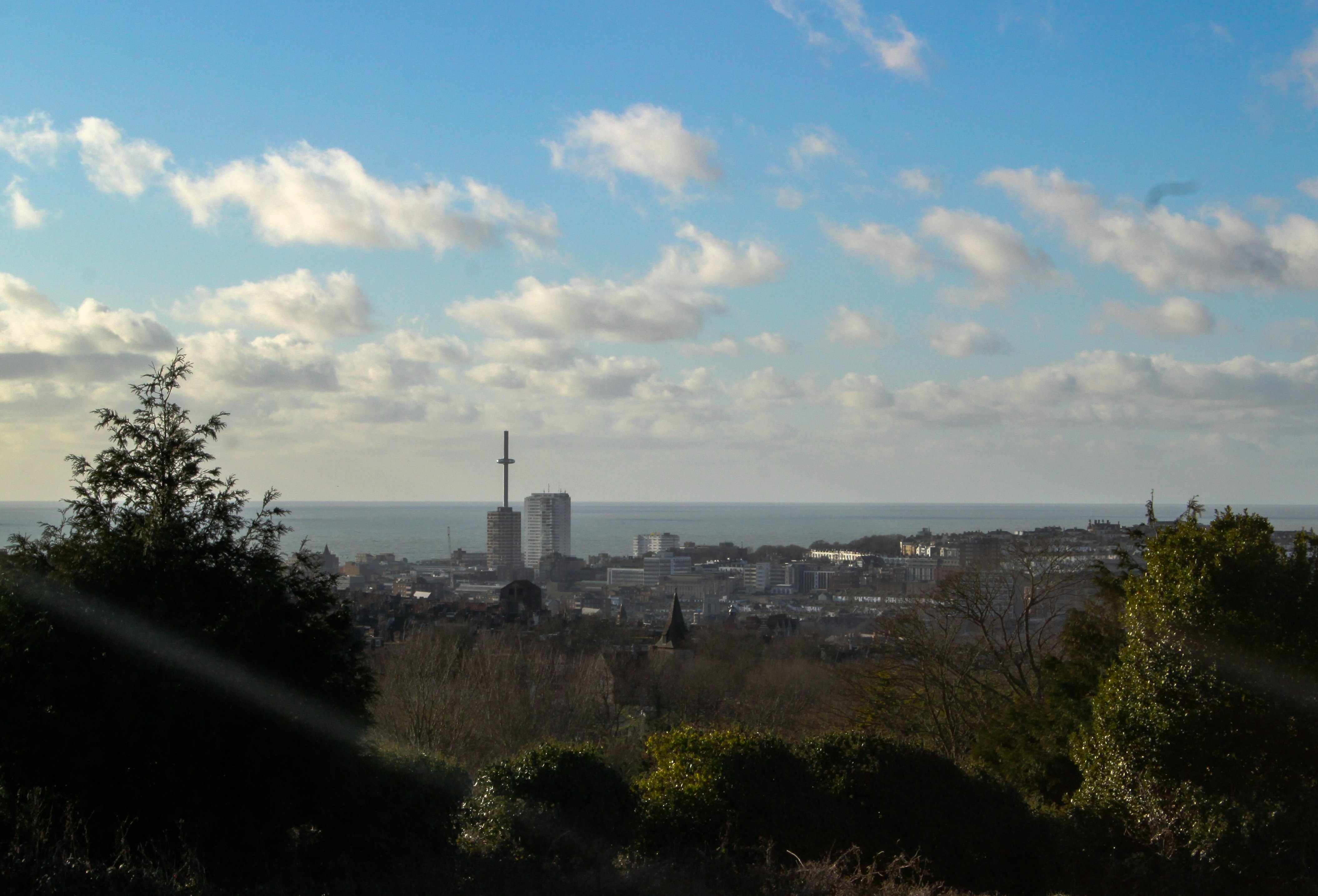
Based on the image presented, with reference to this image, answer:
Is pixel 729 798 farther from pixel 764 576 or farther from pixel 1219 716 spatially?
pixel 764 576

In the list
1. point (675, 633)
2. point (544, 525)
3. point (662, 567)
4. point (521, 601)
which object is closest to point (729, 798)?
point (675, 633)

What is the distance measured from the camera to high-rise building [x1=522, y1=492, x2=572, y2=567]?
4941 inches

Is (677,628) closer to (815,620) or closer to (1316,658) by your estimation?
(815,620)

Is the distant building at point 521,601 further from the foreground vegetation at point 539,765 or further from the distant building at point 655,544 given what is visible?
the distant building at point 655,544

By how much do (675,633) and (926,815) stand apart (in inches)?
1305

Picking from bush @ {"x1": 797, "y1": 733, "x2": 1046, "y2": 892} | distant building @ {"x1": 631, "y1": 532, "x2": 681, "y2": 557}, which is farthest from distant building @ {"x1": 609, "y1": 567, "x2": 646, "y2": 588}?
bush @ {"x1": 797, "y1": 733, "x2": 1046, "y2": 892}

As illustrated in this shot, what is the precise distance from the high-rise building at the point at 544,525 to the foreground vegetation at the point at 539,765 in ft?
371

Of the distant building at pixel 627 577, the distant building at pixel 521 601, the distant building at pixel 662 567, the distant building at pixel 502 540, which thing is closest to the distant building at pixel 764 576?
the distant building at pixel 662 567

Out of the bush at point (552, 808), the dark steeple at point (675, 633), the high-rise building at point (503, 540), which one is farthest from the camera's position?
the high-rise building at point (503, 540)

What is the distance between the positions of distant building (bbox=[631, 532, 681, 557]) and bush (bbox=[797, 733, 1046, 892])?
104m

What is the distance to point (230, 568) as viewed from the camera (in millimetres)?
7754

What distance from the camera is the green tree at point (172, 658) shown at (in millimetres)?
6613

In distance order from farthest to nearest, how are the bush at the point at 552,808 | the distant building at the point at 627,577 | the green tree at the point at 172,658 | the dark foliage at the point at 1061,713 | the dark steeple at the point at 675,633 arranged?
the distant building at the point at 627,577
the dark steeple at the point at 675,633
the dark foliage at the point at 1061,713
the bush at the point at 552,808
the green tree at the point at 172,658

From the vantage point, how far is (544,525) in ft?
413
